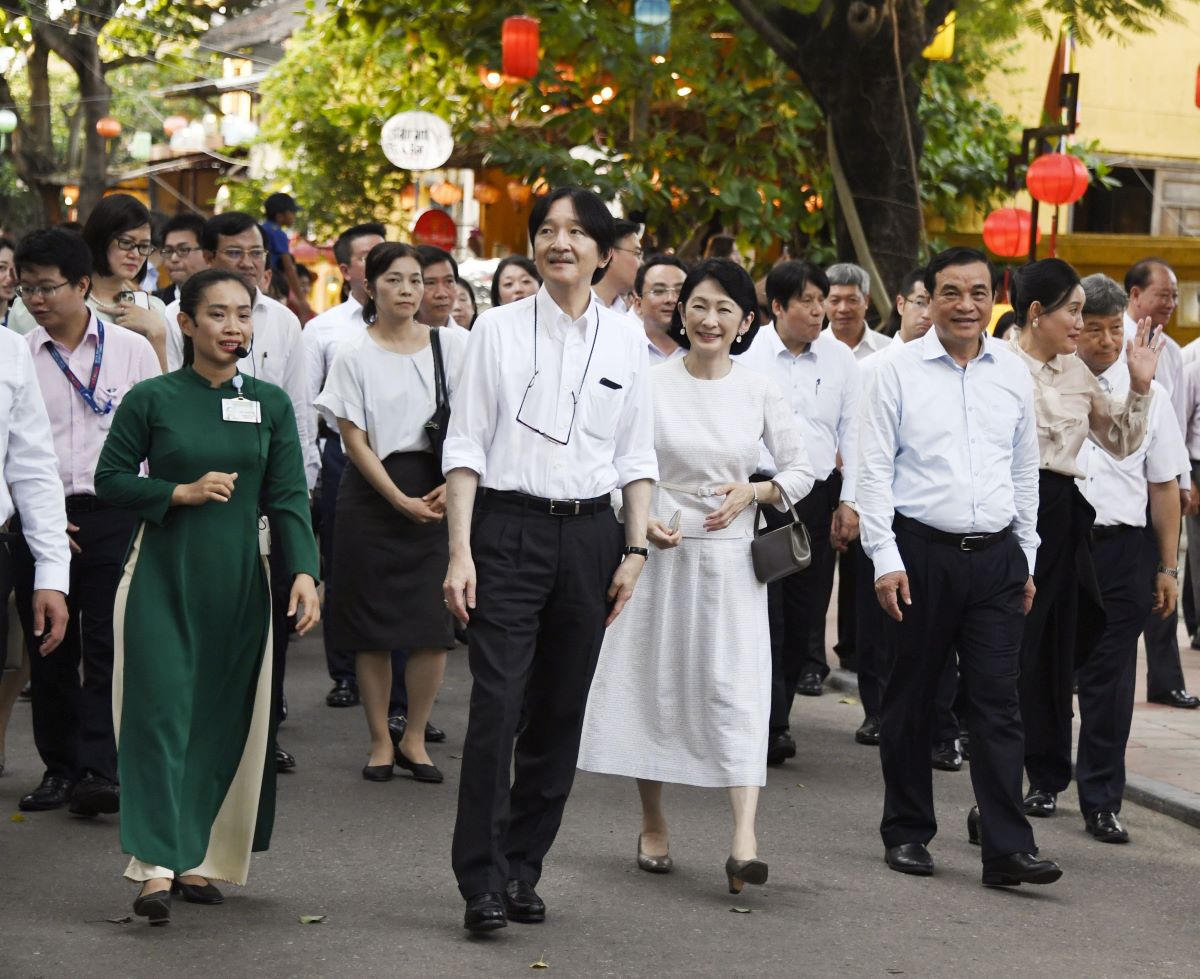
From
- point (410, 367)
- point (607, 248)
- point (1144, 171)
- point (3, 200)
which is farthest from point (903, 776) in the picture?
point (3, 200)

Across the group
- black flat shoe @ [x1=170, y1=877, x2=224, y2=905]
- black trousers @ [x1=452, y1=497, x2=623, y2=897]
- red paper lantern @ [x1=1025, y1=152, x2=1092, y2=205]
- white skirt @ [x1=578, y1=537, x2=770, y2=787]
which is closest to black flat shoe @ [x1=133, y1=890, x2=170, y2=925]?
black flat shoe @ [x1=170, y1=877, x2=224, y2=905]

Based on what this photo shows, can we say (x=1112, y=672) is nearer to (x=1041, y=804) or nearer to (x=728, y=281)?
(x=1041, y=804)

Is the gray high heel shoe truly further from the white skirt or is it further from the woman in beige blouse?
the woman in beige blouse

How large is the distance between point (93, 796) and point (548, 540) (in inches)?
92.8

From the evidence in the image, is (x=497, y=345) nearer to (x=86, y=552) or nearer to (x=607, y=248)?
(x=607, y=248)

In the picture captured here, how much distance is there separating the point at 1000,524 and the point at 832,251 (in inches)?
573

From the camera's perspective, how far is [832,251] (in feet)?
68.4

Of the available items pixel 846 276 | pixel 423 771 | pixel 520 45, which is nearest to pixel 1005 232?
pixel 520 45

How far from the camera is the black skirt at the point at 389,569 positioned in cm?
803

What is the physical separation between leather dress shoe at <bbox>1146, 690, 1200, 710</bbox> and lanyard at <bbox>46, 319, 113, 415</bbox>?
6.04 m

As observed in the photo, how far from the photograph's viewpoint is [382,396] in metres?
8.04

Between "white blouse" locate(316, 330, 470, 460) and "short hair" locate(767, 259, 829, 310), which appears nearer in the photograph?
"white blouse" locate(316, 330, 470, 460)

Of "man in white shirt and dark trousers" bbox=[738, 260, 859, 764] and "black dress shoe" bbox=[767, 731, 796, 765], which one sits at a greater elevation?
"man in white shirt and dark trousers" bbox=[738, 260, 859, 764]

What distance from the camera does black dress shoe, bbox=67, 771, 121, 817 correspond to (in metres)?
7.02
